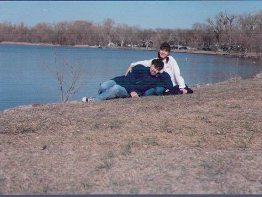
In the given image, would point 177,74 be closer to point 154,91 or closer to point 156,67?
point 156,67

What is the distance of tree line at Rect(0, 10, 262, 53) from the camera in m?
15.1

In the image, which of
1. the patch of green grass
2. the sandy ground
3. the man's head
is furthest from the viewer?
the man's head

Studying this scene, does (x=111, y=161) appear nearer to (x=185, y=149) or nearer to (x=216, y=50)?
(x=185, y=149)

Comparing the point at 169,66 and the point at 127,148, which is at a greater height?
the point at 169,66

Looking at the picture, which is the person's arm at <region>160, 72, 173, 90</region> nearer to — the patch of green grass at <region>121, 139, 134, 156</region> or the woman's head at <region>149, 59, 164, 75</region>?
the woman's head at <region>149, 59, 164, 75</region>

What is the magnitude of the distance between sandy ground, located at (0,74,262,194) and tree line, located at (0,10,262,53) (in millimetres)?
7252

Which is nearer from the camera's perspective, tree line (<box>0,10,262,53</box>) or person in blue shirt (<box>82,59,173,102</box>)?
person in blue shirt (<box>82,59,173,102</box>)

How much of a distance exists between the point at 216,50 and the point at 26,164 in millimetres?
18188

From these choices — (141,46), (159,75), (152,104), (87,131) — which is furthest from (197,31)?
(87,131)

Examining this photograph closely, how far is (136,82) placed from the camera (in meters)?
9.72

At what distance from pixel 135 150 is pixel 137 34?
1129cm

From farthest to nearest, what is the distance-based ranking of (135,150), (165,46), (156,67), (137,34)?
(137,34) < (165,46) < (156,67) < (135,150)

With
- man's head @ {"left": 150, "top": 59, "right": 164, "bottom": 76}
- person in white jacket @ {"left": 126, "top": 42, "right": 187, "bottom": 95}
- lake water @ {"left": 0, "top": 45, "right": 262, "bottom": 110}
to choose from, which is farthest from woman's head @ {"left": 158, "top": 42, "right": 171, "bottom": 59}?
lake water @ {"left": 0, "top": 45, "right": 262, "bottom": 110}

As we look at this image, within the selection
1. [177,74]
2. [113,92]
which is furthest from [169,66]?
[113,92]
